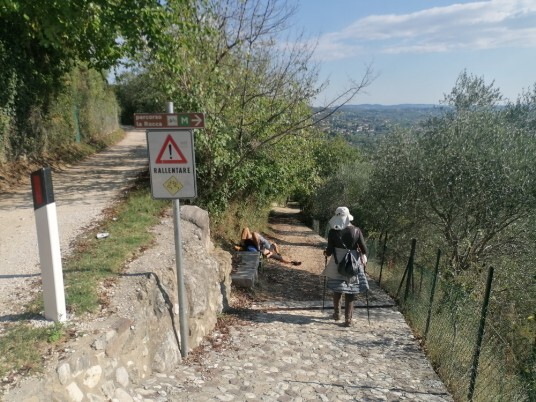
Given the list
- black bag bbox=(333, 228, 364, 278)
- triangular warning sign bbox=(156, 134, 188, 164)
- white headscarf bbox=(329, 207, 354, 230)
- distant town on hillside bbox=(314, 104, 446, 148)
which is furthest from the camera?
distant town on hillside bbox=(314, 104, 446, 148)

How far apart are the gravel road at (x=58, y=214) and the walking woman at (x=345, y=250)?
391 centimetres

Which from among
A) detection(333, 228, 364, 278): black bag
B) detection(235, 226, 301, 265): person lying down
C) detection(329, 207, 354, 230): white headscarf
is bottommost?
detection(235, 226, 301, 265): person lying down

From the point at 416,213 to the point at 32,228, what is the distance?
8437 millimetres

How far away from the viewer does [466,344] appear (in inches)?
206

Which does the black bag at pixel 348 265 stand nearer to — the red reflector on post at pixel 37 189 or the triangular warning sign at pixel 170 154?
the triangular warning sign at pixel 170 154

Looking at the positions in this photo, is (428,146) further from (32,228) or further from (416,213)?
(32,228)

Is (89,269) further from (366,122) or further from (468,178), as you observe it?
(366,122)

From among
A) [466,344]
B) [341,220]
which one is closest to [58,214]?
[341,220]

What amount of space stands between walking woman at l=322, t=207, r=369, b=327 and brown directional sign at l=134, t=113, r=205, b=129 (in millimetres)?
3035

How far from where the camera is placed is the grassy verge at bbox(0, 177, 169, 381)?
3277 millimetres

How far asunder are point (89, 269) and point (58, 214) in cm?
331

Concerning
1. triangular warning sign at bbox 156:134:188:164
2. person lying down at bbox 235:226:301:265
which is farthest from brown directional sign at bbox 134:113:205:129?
person lying down at bbox 235:226:301:265

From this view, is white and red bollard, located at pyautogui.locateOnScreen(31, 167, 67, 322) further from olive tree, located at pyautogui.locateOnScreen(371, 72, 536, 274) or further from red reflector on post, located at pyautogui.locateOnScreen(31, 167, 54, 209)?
olive tree, located at pyautogui.locateOnScreen(371, 72, 536, 274)

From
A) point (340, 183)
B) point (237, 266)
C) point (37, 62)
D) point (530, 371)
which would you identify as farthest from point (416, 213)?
point (340, 183)
